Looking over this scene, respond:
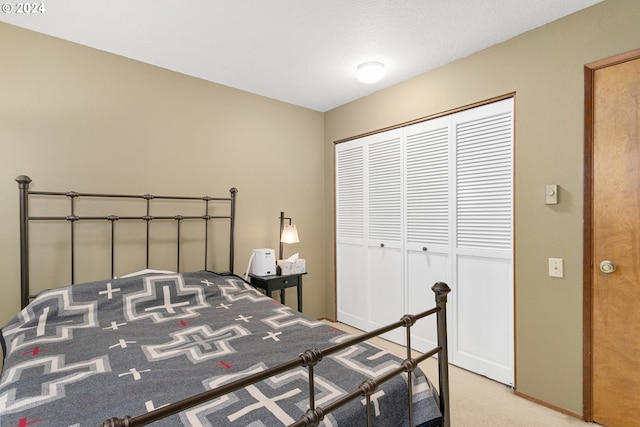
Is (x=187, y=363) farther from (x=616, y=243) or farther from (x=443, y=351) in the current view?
(x=616, y=243)

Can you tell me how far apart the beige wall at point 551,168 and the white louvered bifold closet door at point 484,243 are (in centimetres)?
9

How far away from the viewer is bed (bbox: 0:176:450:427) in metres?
1.01

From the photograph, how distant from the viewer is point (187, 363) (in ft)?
4.57

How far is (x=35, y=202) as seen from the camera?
82.9 inches

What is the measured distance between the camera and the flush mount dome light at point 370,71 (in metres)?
2.51

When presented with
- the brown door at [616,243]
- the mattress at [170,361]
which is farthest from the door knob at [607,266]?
the mattress at [170,361]

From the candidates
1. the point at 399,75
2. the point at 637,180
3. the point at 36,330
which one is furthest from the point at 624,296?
the point at 36,330

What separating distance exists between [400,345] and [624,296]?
5.72 feet

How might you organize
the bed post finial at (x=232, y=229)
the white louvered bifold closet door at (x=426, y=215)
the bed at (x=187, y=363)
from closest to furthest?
the bed at (x=187, y=363) < the white louvered bifold closet door at (x=426, y=215) < the bed post finial at (x=232, y=229)

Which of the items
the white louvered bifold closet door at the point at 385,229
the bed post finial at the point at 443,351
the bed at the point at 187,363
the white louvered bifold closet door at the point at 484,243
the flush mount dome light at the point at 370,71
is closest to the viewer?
the bed at the point at 187,363

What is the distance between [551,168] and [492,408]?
1.59 meters

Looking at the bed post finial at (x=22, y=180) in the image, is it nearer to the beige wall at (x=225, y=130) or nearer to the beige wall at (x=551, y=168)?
the beige wall at (x=225, y=130)

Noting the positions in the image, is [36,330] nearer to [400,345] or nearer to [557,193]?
[400,345]

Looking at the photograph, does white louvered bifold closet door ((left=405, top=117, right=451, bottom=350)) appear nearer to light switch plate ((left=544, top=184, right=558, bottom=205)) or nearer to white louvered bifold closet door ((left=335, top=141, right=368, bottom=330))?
white louvered bifold closet door ((left=335, top=141, right=368, bottom=330))
